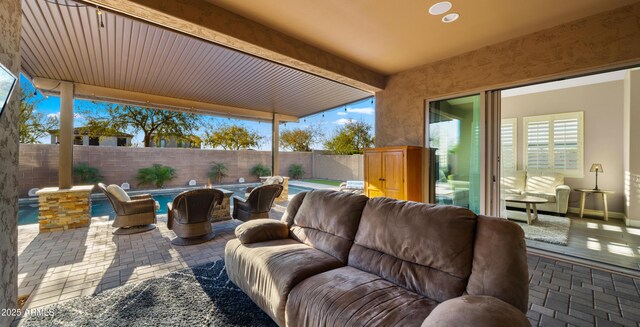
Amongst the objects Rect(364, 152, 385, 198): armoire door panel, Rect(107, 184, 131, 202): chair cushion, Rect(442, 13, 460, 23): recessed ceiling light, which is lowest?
Rect(107, 184, 131, 202): chair cushion

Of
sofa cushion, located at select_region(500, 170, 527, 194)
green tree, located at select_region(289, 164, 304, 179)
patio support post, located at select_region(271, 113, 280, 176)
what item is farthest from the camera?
green tree, located at select_region(289, 164, 304, 179)

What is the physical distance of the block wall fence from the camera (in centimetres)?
793

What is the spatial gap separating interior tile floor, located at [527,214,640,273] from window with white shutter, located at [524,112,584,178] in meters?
1.47

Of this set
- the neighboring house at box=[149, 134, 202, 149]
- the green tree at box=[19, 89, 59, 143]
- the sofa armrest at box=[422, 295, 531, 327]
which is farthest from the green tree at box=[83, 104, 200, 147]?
the sofa armrest at box=[422, 295, 531, 327]

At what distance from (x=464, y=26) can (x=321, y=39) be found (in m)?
1.80

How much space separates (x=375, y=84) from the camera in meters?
4.72

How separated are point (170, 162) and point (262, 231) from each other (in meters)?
10.1

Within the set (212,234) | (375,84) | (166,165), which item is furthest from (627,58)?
(166,165)

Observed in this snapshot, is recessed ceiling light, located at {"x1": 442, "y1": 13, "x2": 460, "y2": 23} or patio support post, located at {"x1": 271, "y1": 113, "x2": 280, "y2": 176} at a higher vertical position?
recessed ceiling light, located at {"x1": 442, "y1": 13, "x2": 460, "y2": 23}

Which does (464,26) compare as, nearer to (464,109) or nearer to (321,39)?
(464,109)

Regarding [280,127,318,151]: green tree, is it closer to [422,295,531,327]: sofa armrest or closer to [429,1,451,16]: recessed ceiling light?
[429,1,451,16]: recessed ceiling light

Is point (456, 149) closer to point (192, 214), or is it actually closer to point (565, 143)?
point (565, 143)

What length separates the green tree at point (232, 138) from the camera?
1388 cm

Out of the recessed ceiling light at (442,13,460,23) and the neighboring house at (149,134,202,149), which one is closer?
the recessed ceiling light at (442,13,460,23)
